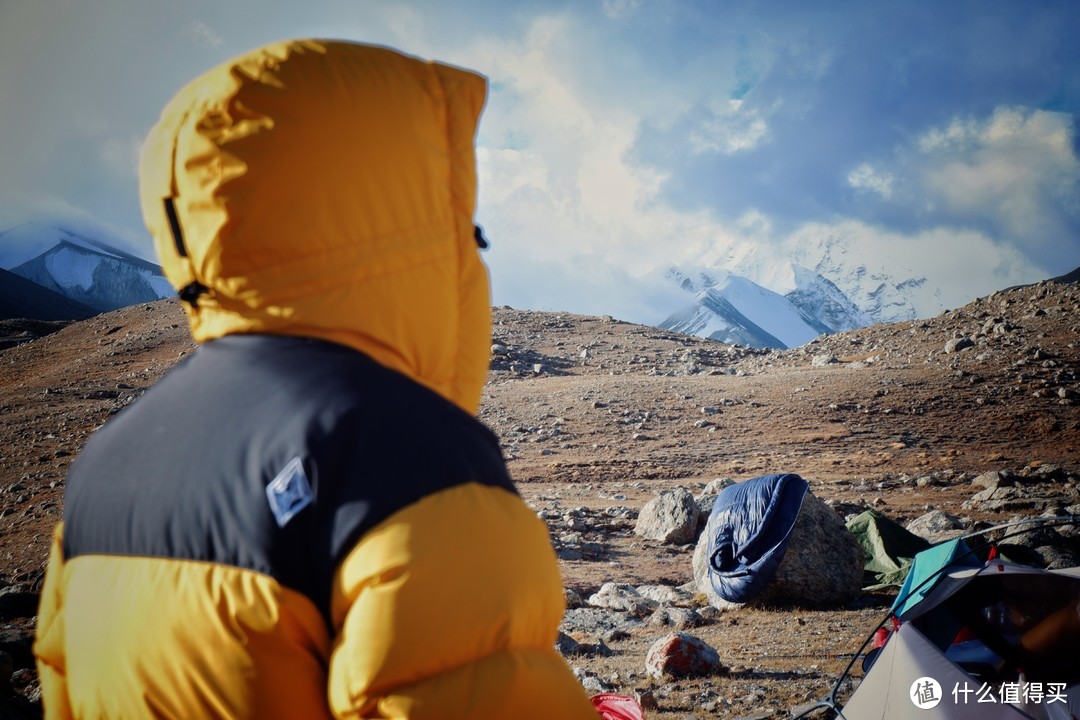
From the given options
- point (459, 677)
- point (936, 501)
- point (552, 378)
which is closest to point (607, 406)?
point (552, 378)

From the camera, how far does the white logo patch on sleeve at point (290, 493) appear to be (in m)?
0.98

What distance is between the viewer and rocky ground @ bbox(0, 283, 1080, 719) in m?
6.04

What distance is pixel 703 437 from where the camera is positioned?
1697 cm

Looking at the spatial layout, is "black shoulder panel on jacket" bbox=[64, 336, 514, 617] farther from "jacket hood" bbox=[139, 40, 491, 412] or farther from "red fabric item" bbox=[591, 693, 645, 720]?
"red fabric item" bbox=[591, 693, 645, 720]

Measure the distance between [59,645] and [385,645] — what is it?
880 millimetres

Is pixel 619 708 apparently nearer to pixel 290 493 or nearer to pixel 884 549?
pixel 290 493

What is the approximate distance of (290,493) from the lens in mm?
984

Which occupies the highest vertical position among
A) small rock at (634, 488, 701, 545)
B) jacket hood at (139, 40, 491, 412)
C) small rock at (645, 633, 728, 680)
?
jacket hood at (139, 40, 491, 412)

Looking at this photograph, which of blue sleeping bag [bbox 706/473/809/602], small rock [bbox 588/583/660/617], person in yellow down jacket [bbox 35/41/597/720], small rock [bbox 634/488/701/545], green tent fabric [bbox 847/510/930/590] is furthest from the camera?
small rock [bbox 634/488/701/545]

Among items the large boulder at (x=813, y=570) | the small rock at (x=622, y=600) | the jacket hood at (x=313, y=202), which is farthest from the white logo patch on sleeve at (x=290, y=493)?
the large boulder at (x=813, y=570)

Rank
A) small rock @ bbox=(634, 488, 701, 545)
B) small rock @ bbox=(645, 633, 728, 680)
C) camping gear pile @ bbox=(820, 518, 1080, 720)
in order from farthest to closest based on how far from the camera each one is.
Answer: small rock @ bbox=(634, 488, 701, 545)
small rock @ bbox=(645, 633, 728, 680)
camping gear pile @ bbox=(820, 518, 1080, 720)

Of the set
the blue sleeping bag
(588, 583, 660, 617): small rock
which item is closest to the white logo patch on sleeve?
(588, 583, 660, 617): small rock

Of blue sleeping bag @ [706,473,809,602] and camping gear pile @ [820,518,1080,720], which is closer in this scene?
camping gear pile @ [820,518,1080,720]

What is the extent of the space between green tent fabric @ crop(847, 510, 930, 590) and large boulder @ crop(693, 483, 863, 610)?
44cm
